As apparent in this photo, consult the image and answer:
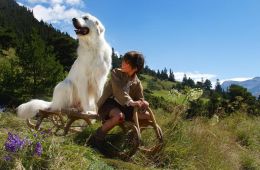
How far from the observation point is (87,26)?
8.23 m

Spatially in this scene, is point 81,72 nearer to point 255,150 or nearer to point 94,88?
point 94,88

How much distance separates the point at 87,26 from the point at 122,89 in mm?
2415

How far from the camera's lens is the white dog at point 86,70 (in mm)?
8242

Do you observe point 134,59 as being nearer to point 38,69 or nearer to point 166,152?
point 166,152

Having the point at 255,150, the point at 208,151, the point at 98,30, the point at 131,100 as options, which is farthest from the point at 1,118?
the point at 255,150

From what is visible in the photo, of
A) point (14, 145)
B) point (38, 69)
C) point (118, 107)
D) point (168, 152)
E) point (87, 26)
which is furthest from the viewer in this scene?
point (38, 69)

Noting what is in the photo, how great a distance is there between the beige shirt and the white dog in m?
1.92

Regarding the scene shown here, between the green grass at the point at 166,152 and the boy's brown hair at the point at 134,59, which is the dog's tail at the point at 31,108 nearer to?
the green grass at the point at 166,152

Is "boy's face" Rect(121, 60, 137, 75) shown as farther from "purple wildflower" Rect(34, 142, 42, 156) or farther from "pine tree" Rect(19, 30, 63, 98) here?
"pine tree" Rect(19, 30, 63, 98)

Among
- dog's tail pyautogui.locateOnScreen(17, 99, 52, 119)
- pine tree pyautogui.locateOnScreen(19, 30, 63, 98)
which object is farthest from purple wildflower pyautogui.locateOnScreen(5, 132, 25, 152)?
pine tree pyautogui.locateOnScreen(19, 30, 63, 98)

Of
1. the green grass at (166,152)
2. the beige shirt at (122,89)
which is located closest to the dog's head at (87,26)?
the green grass at (166,152)

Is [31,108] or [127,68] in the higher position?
[127,68]

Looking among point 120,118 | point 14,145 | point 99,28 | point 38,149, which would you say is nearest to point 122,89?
point 120,118

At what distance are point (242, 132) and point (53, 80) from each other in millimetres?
27962
